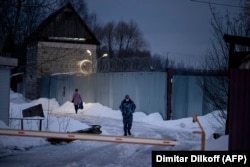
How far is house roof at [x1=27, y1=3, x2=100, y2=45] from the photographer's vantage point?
43.7 metres

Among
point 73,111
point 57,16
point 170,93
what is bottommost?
point 73,111

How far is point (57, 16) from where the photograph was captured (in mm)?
44375

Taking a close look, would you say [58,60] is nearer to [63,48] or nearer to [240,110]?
[63,48]

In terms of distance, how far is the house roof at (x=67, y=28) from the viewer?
43.7 metres

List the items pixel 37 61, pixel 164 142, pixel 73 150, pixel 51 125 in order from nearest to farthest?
pixel 164 142, pixel 73 150, pixel 51 125, pixel 37 61

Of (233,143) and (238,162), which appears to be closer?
(238,162)

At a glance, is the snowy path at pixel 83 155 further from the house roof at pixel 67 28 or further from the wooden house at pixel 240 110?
the house roof at pixel 67 28

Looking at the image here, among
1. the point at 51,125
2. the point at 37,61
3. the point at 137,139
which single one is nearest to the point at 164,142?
the point at 137,139

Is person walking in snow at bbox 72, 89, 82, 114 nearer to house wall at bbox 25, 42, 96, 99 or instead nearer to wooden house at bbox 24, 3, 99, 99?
house wall at bbox 25, 42, 96, 99

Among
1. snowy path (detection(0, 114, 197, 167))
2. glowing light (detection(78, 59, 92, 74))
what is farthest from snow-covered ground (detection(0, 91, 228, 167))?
glowing light (detection(78, 59, 92, 74))

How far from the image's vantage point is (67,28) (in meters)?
44.4

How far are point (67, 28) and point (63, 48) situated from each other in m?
2.16

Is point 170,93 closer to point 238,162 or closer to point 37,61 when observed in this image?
point 238,162

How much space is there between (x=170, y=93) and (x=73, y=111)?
10.4m
